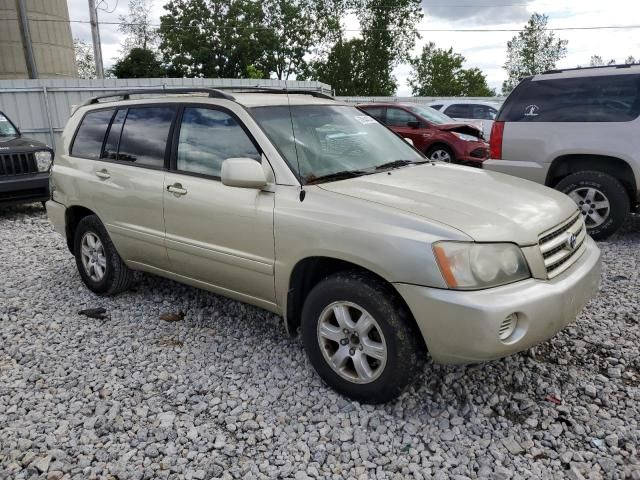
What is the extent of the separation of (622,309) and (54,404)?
13.6 feet

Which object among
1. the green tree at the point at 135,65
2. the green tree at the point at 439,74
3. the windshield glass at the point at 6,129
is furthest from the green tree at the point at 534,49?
the windshield glass at the point at 6,129

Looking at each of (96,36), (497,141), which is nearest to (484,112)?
(497,141)

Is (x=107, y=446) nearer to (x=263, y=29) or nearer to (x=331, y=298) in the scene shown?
(x=331, y=298)

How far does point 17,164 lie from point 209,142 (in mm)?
5667

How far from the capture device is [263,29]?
46.1 m

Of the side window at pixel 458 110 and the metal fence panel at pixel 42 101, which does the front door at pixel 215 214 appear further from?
the side window at pixel 458 110

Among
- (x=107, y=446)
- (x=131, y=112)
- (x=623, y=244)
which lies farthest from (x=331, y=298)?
(x=623, y=244)

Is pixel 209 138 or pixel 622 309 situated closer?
pixel 209 138

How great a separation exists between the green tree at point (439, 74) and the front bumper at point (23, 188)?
164 ft

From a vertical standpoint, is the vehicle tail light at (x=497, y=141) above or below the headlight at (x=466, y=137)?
above

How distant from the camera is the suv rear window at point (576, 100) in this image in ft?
18.9

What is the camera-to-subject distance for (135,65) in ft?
127

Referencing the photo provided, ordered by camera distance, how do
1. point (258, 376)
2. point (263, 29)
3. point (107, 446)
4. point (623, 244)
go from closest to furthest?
1. point (107, 446)
2. point (258, 376)
3. point (623, 244)
4. point (263, 29)

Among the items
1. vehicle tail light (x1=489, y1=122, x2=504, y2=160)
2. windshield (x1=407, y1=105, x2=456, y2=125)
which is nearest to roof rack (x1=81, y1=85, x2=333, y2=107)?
vehicle tail light (x1=489, y1=122, x2=504, y2=160)
